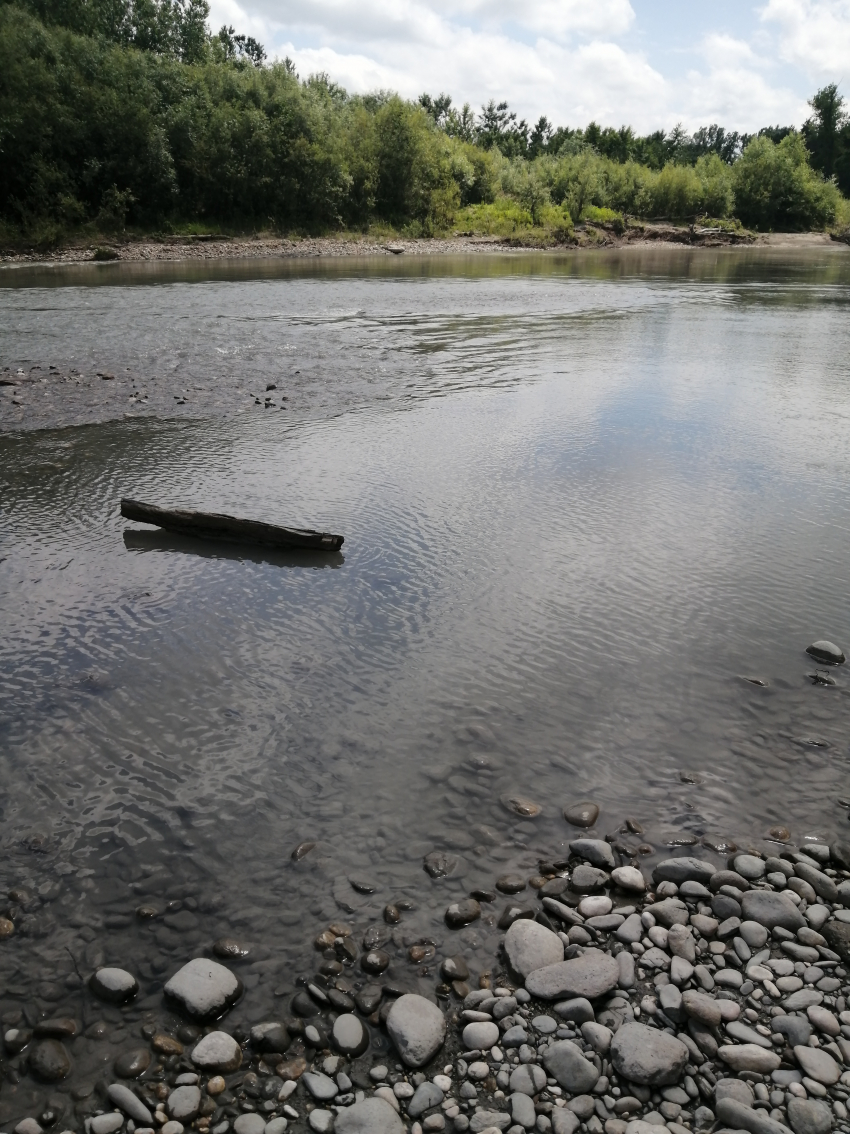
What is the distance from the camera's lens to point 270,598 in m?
6.67

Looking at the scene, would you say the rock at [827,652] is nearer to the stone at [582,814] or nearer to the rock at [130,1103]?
the stone at [582,814]

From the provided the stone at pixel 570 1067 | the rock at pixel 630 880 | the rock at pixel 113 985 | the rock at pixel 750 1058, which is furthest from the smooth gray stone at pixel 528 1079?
the rock at pixel 113 985

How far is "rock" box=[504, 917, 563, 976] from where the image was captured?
334 centimetres

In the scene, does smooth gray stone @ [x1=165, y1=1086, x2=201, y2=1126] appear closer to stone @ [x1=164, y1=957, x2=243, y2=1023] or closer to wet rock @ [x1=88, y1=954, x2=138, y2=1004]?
stone @ [x1=164, y1=957, x2=243, y2=1023]

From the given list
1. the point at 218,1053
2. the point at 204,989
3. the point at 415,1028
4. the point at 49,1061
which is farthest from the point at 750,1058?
the point at 49,1061

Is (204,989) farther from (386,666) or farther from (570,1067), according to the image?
(386,666)

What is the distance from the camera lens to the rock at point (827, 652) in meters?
5.60

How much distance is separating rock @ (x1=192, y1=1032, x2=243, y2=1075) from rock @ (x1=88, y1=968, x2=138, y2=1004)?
433 millimetres

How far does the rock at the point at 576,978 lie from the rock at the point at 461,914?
0.42 meters

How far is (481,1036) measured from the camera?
3014mm

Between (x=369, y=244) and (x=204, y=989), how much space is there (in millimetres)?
70966

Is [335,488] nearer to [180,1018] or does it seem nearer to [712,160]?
[180,1018]

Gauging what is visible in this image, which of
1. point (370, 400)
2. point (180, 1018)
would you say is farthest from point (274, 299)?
point (180, 1018)

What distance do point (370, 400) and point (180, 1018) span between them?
1165cm
